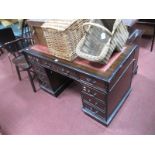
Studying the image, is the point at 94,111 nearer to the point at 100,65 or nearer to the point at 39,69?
the point at 100,65

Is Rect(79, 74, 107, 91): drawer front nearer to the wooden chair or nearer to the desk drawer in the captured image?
the desk drawer

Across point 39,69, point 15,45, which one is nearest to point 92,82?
point 39,69

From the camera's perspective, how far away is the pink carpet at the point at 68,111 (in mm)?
1680

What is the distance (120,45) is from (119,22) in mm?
222

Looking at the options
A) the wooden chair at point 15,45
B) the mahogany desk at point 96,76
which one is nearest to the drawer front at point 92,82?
the mahogany desk at point 96,76

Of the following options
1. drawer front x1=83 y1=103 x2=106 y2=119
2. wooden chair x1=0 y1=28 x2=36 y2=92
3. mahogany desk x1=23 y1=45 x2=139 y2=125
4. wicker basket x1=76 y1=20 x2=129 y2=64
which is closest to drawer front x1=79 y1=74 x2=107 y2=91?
mahogany desk x1=23 y1=45 x2=139 y2=125

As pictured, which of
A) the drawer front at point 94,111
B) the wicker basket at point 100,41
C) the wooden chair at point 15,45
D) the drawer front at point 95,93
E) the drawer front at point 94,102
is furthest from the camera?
the wooden chair at point 15,45

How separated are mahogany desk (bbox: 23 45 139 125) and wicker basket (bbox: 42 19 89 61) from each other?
10cm

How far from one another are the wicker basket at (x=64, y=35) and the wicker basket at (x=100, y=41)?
7 centimetres

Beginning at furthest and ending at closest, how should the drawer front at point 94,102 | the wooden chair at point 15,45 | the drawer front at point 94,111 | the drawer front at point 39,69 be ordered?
the wooden chair at point 15,45, the drawer front at point 39,69, the drawer front at point 94,111, the drawer front at point 94,102

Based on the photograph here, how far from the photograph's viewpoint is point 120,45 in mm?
1454

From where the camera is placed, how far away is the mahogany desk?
1.34m

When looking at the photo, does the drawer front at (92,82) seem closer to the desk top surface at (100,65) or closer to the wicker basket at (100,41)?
the desk top surface at (100,65)

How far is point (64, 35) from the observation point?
4.53 ft
